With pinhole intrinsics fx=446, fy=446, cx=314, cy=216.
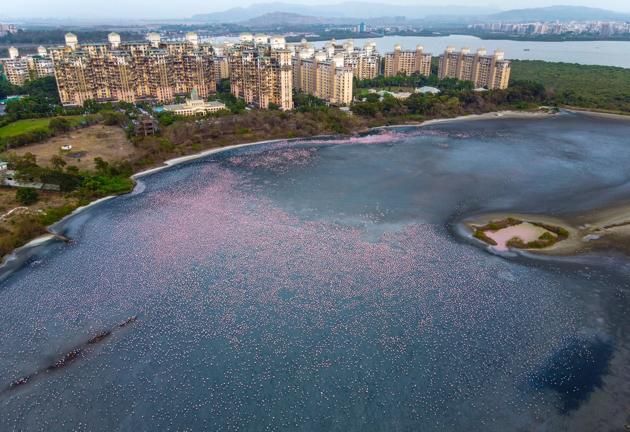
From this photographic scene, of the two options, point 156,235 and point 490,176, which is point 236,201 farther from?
point 490,176

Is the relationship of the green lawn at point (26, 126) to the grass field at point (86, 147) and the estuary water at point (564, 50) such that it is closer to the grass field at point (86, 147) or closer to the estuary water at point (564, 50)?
the grass field at point (86, 147)

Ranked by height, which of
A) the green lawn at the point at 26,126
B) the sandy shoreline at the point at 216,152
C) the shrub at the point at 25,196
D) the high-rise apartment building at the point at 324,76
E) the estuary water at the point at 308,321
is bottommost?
the estuary water at the point at 308,321

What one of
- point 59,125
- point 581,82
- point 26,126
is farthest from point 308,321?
point 581,82

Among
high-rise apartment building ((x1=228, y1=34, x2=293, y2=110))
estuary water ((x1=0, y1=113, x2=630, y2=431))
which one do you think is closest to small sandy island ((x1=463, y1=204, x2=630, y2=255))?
estuary water ((x1=0, y1=113, x2=630, y2=431))

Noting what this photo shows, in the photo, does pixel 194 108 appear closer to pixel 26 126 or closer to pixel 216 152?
pixel 216 152

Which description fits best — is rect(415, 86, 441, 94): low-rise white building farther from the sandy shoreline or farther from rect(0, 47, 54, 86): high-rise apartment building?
rect(0, 47, 54, 86): high-rise apartment building

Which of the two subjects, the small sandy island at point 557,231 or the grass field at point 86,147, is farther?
the grass field at point 86,147

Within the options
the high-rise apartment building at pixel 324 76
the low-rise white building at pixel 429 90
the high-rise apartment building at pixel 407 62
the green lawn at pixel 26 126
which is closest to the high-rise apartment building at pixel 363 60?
the high-rise apartment building at pixel 407 62
